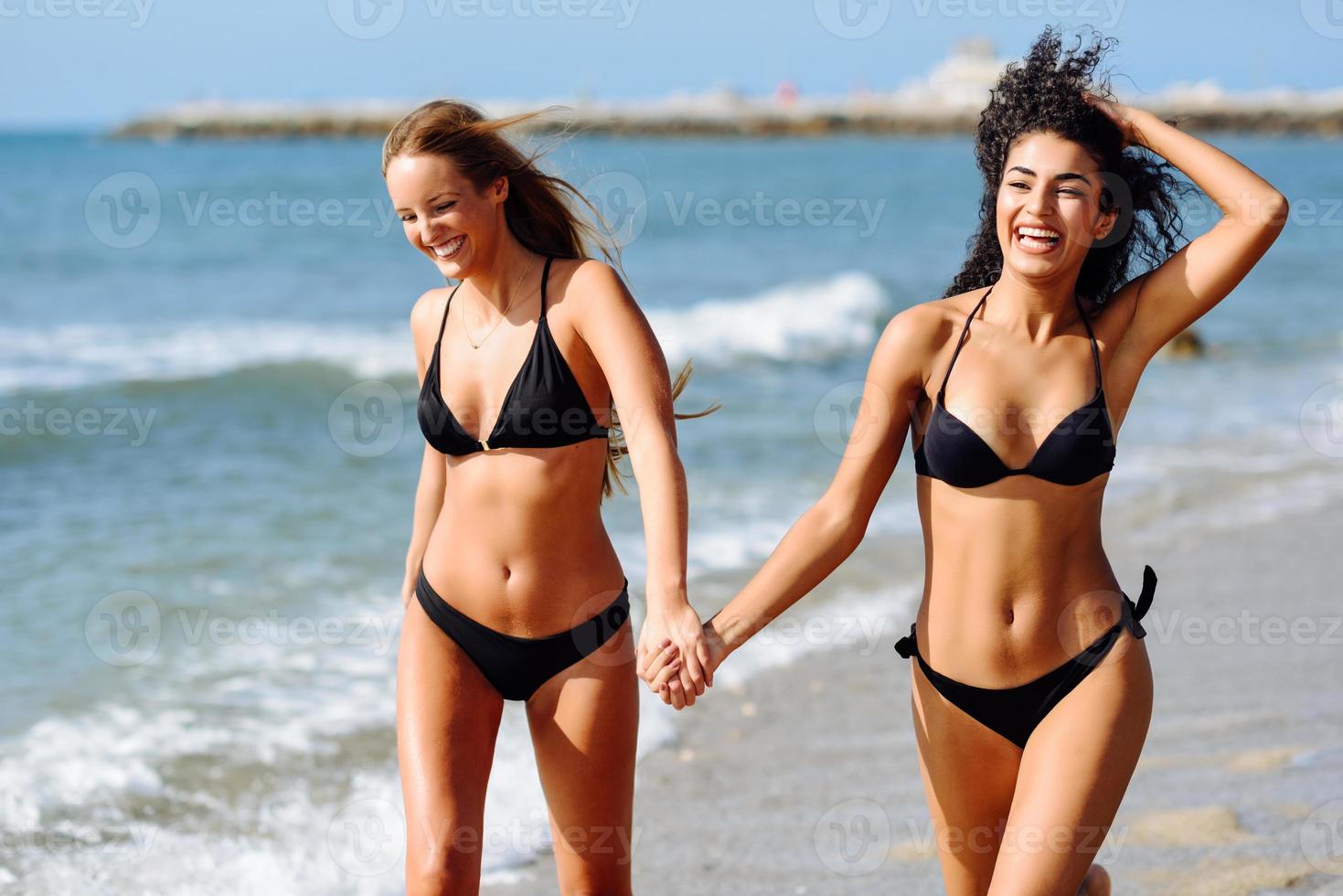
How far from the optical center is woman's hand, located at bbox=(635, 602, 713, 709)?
311cm

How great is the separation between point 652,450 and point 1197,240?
1.26 meters

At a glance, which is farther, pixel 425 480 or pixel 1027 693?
pixel 425 480

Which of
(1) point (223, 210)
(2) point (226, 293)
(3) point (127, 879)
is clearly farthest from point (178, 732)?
(1) point (223, 210)

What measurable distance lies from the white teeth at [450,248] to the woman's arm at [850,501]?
1020 millimetres

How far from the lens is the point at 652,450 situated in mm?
3197

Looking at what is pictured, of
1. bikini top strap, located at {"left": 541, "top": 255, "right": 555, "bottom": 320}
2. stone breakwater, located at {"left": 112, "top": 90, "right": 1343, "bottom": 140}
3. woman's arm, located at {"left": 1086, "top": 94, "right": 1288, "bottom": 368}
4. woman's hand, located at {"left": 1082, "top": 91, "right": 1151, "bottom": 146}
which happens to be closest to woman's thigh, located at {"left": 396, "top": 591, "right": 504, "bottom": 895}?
bikini top strap, located at {"left": 541, "top": 255, "right": 555, "bottom": 320}

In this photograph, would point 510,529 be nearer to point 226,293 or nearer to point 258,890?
point 258,890

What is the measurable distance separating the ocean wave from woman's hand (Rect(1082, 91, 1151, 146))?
13953 millimetres

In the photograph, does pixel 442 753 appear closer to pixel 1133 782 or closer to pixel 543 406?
pixel 543 406

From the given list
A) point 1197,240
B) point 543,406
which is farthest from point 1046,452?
point 543,406

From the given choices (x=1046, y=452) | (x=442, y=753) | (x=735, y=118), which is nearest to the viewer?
(x=1046, y=452)

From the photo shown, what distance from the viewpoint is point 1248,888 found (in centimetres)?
420

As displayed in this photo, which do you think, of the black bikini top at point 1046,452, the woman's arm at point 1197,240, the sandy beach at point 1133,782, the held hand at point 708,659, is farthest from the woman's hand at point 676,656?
the sandy beach at point 1133,782

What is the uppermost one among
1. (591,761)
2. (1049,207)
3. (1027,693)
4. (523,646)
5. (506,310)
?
(1049,207)
